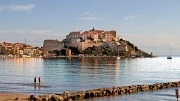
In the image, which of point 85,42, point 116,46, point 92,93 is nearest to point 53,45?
point 85,42

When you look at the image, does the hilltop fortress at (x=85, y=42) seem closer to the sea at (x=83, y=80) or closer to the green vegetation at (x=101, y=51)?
the green vegetation at (x=101, y=51)

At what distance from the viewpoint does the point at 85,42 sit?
15412cm

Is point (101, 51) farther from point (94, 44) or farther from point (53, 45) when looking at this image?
point (53, 45)

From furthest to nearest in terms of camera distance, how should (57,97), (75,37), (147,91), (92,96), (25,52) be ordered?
(75,37)
(25,52)
(147,91)
(92,96)
(57,97)

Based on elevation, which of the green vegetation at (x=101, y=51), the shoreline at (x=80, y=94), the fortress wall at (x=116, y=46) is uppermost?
the fortress wall at (x=116, y=46)

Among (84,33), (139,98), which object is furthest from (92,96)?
(84,33)

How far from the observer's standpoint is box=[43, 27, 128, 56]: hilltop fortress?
15588 cm

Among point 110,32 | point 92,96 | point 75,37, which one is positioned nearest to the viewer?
point 92,96

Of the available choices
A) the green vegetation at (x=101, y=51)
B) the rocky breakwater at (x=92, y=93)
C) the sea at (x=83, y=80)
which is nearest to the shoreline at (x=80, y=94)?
the rocky breakwater at (x=92, y=93)

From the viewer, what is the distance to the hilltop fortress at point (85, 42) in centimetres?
15588

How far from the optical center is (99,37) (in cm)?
16488

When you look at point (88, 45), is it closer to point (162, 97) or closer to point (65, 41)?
point (65, 41)

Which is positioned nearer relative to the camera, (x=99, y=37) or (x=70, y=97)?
(x=70, y=97)

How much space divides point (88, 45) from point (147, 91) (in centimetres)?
13059
